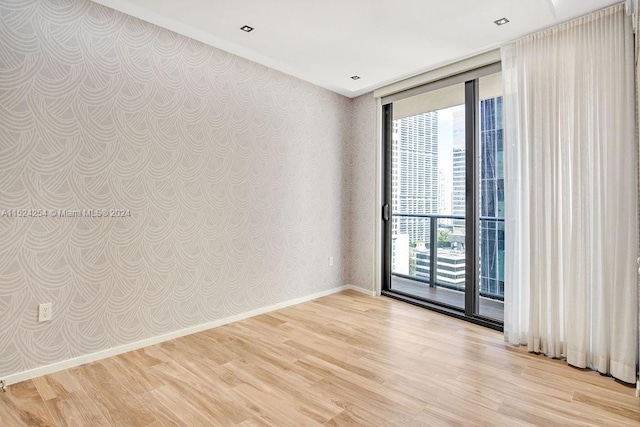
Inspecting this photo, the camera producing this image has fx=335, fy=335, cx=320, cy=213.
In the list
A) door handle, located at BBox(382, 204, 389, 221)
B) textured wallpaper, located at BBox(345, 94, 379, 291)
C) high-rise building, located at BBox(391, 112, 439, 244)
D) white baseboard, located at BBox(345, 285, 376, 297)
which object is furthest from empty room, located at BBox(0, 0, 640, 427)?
door handle, located at BBox(382, 204, 389, 221)

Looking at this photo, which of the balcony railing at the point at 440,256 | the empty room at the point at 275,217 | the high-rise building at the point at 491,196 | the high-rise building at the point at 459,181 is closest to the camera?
the empty room at the point at 275,217

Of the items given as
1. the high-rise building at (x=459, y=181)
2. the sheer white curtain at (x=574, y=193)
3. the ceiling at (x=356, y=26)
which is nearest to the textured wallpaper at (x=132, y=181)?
the ceiling at (x=356, y=26)

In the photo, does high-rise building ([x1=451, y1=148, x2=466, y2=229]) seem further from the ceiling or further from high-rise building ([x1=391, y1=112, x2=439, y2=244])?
the ceiling

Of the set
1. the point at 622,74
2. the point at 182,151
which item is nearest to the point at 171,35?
the point at 182,151

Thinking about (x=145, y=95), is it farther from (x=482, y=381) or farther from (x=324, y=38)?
(x=482, y=381)

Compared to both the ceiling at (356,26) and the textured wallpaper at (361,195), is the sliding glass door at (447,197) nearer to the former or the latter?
the textured wallpaper at (361,195)

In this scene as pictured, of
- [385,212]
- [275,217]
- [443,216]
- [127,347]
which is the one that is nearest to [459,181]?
[443,216]

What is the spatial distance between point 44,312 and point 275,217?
2063 mm

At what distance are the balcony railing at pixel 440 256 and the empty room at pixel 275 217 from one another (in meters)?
0.32

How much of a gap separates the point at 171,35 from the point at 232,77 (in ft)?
2.00

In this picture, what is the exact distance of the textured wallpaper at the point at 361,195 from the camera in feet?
14.2

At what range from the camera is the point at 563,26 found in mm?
2549

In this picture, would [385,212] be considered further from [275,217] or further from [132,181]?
[132,181]

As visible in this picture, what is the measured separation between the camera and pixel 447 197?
12.6 feet
